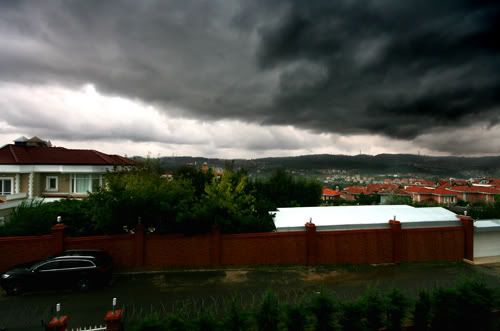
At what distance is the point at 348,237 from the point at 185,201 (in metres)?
9.71

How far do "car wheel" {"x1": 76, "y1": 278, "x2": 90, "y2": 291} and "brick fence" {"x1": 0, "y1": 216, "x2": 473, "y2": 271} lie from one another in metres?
2.50

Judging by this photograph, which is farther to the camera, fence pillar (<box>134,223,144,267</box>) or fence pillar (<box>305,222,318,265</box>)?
fence pillar (<box>305,222,318,265</box>)

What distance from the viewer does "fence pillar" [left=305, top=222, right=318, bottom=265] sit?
15953 mm

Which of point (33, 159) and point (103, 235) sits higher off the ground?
point (33, 159)

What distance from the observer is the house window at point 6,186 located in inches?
989

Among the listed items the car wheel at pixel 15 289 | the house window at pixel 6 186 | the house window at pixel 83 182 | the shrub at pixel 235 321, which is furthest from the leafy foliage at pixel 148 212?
the house window at pixel 6 186

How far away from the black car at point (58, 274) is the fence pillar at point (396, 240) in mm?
15625

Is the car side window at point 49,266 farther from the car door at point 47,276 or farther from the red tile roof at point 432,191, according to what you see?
the red tile roof at point 432,191

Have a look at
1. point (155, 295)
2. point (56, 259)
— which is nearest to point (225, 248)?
point (155, 295)

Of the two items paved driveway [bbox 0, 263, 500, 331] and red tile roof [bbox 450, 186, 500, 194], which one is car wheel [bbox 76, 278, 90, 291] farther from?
red tile roof [bbox 450, 186, 500, 194]

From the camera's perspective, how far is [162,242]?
598 inches

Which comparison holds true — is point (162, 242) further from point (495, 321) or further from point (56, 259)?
point (495, 321)

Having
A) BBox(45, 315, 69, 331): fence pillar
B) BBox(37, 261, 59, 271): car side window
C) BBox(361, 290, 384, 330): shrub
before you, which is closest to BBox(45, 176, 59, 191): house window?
BBox(37, 261, 59, 271): car side window

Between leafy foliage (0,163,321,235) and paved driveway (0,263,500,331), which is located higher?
leafy foliage (0,163,321,235)
